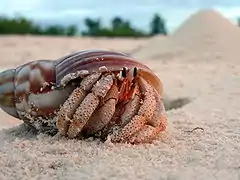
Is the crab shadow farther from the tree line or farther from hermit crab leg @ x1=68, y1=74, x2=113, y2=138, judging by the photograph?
the tree line

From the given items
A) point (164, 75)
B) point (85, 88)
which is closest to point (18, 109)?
point (85, 88)

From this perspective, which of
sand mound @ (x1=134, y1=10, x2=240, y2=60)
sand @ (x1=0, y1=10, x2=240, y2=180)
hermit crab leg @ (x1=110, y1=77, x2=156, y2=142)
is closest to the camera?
sand @ (x1=0, y1=10, x2=240, y2=180)

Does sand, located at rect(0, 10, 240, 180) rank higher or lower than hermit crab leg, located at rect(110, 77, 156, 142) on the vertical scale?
lower

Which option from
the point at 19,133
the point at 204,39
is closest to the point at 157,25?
the point at 204,39

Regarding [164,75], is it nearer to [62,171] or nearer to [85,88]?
[85,88]

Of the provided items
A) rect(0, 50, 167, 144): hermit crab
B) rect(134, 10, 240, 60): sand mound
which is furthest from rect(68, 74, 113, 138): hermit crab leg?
rect(134, 10, 240, 60): sand mound

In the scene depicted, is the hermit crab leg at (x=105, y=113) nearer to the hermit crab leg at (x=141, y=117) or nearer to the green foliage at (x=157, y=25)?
the hermit crab leg at (x=141, y=117)
